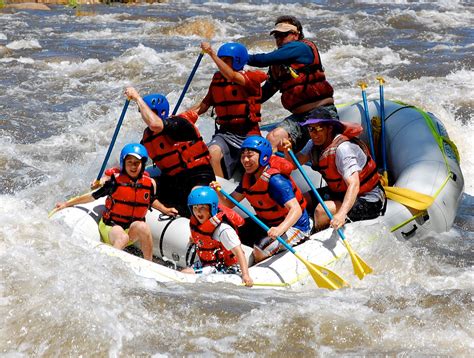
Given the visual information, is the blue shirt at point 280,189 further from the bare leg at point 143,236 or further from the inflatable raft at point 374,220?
the bare leg at point 143,236

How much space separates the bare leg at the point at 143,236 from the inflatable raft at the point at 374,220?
0.47 ft

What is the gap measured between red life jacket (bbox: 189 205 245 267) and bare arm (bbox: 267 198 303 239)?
0.26 m

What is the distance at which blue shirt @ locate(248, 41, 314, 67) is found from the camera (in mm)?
5820

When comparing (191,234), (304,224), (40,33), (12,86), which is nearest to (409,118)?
(304,224)

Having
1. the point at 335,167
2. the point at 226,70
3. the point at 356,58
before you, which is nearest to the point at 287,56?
the point at 226,70

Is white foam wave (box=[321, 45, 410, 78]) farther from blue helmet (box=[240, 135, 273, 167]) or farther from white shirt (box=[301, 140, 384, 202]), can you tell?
blue helmet (box=[240, 135, 273, 167])

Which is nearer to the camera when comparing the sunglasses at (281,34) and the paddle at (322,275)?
the paddle at (322,275)

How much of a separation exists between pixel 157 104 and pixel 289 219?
1.27 metres

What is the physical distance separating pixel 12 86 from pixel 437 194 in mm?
7530

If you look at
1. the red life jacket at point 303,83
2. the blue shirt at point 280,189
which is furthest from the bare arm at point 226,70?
the blue shirt at point 280,189

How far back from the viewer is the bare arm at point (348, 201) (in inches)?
195

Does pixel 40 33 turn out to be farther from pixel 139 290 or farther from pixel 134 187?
pixel 139 290

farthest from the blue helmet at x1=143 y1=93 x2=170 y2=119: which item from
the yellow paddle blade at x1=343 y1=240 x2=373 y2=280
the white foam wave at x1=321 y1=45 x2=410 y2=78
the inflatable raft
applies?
the white foam wave at x1=321 y1=45 x2=410 y2=78

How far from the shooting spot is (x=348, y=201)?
16.7ft
